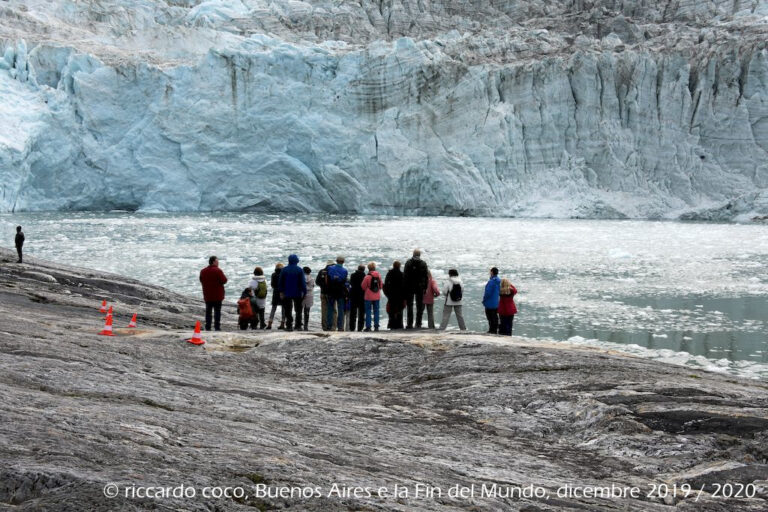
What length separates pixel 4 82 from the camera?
A: 4328cm


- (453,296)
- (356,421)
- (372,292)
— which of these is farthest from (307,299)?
(356,421)

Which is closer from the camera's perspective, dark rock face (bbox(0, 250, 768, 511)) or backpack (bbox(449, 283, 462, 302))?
dark rock face (bbox(0, 250, 768, 511))

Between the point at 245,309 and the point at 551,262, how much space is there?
15612mm

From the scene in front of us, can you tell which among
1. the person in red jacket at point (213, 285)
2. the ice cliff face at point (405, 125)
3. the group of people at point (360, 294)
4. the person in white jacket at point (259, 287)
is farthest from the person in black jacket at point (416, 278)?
the ice cliff face at point (405, 125)

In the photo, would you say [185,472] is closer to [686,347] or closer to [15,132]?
[686,347]

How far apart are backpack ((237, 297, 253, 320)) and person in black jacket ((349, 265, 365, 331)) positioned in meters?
1.32

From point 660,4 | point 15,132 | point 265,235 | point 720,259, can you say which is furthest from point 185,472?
point 660,4

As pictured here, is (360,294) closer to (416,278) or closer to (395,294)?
(395,294)

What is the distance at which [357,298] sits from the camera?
395 inches

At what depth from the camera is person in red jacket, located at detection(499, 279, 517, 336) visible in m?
9.47

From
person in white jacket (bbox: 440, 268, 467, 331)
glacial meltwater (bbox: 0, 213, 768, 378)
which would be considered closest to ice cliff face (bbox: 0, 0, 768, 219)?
glacial meltwater (bbox: 0, 213, 768, 378)

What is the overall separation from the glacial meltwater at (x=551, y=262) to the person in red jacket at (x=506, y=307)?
2959mm

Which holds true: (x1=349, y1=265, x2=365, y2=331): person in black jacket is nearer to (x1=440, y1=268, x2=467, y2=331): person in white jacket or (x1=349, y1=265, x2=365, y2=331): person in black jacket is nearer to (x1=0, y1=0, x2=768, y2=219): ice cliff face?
(x1=440, y1=268, x2=467, y2=331): person in white jacket

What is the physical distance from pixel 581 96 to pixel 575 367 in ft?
147
